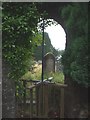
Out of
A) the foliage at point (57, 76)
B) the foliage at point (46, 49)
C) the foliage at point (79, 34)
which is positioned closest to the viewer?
the foliage at point (79, 34)

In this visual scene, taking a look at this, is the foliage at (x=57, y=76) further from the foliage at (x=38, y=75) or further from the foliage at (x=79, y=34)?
the foliage at (x=79, y=34)

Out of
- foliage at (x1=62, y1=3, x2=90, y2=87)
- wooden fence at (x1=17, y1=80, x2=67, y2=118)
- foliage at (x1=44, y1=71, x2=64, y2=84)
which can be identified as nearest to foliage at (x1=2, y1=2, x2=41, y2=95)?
wooden fence at (x1=17, y1=80, x2=67, y2=118)

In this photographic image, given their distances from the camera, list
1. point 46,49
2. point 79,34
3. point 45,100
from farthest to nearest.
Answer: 1. point 46,49
2. point 45,100
3. point 79,34

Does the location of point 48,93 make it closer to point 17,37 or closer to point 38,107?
point 38,107

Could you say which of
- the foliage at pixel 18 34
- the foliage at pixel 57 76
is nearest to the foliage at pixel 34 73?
the foliage at pixel 57 76

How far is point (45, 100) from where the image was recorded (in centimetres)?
474

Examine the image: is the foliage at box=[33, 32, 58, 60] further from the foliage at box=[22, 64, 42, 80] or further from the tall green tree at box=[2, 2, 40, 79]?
the tall green tree at box=[2, 2, 40, 79]

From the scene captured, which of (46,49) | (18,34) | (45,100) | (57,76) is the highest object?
(18,34)

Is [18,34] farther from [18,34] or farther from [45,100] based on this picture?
[45,100]

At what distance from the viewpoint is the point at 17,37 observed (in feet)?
13.9

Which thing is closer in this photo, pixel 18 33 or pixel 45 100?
pixel 18 33

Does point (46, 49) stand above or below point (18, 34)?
below

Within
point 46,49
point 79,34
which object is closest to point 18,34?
point 46,49

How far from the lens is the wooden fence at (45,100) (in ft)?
15.5
